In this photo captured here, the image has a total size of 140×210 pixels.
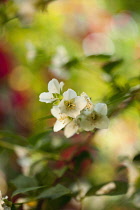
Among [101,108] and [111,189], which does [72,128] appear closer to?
[101,108]

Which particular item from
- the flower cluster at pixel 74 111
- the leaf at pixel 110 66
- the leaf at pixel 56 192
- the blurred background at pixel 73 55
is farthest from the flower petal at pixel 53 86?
the blurred background at pixel 73 55

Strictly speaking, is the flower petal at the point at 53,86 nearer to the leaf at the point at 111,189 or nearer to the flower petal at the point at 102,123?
the flower petal at the point at 102,123

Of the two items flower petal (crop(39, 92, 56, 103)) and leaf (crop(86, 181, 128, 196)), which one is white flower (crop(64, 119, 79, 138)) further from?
leaf (crop(86, 181, 128, 196))

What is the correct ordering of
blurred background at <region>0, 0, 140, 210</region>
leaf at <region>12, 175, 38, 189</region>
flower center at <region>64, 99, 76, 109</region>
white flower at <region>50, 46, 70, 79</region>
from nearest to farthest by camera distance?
flower center at <region>64, 99, 76, 109</region> → leaf at <region>12, 175, 38, 189</region> → white flower at <region>50, 46, 70, 79</region> → blurred background at <region>0, 0, 140, 210</region>

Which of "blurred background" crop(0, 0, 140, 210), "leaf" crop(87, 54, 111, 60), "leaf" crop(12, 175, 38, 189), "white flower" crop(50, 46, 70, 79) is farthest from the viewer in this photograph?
"blurred background" crop(0, 0, 140, 210)

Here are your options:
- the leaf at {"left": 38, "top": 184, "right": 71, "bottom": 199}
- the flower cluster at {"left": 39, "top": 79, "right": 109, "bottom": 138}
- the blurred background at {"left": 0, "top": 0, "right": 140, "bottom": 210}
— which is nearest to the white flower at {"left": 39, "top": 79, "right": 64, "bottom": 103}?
the flower cluster at {"left": 39, "top": 79, "right": 109, "bottom": 138}

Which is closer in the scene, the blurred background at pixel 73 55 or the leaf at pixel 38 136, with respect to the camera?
the leaf at pixel 38 136

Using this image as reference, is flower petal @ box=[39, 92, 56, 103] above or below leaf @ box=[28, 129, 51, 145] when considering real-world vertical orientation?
above

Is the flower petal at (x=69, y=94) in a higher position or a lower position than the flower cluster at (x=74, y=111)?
higher
